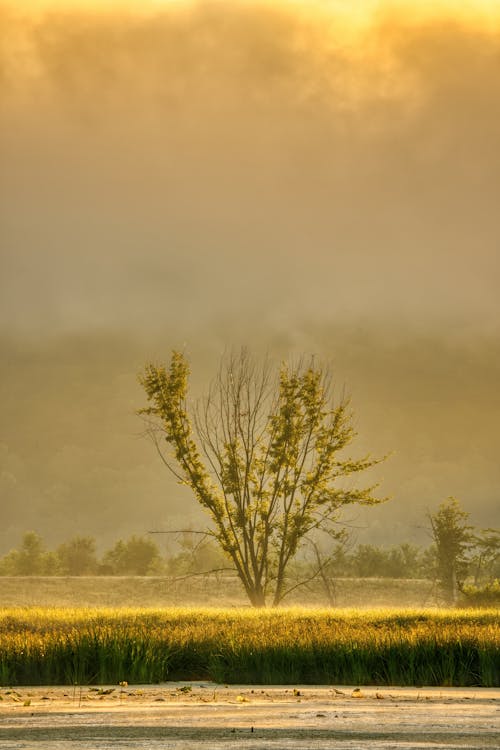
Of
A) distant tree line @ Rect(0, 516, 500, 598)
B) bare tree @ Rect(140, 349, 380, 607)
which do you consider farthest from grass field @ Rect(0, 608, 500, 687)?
distant tree line @ Rect(0, 516, 500, 598)

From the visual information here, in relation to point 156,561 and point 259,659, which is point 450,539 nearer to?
point 156,561

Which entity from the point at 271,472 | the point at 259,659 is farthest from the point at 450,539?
the point at 259,659

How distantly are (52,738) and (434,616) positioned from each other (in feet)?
69.8

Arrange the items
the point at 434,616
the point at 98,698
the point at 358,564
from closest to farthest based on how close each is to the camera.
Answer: the point at 98,698
the point at 434,616
the point at 358,564

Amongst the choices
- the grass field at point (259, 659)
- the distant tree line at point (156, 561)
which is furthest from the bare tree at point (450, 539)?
the grass field at point (259, 659)

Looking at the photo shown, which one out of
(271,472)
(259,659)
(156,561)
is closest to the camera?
(259,659)

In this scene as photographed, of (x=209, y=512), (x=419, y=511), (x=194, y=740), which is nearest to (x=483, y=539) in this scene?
(x=419, y=511)

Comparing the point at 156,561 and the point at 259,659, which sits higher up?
the point at 156,561

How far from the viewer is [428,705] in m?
12.0

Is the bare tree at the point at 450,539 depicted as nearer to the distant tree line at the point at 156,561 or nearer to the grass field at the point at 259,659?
the distant tree line at the point at 156,561

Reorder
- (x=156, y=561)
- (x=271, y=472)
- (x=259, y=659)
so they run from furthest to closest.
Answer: (x=156, y=561), (x=271, y=472), (x=259, y=659)

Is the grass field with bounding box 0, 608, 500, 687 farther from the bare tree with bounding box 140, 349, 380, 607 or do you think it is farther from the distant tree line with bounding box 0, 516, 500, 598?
the distant tree line with bounding box 0, 516, 500, 598

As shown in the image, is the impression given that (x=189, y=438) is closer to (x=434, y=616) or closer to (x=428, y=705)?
(x=434, y=616)

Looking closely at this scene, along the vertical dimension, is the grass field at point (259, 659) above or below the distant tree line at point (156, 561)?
below
